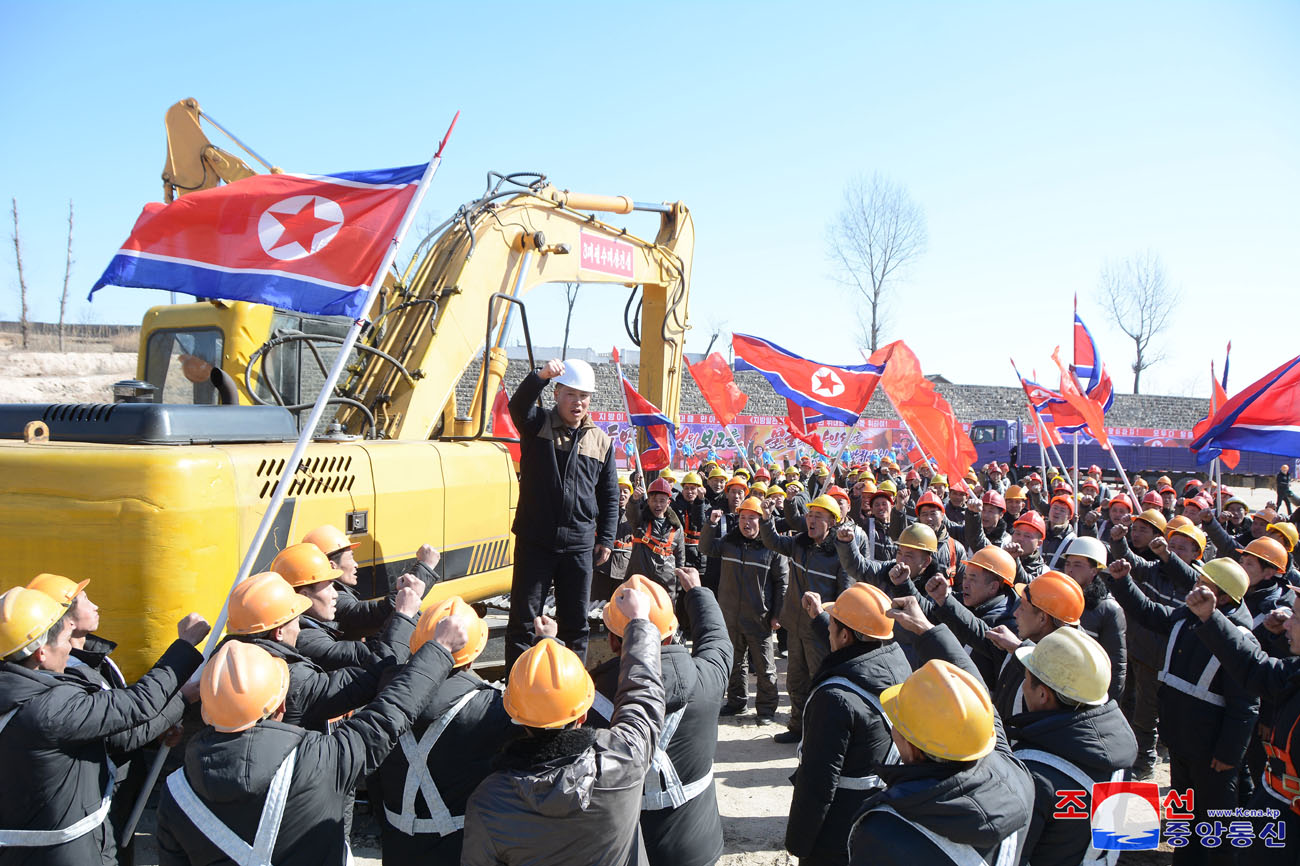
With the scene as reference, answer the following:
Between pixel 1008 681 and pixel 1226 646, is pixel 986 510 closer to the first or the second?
pixel 1226 646

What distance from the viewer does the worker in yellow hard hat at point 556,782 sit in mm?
2422

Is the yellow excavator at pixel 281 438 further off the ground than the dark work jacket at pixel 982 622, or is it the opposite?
the yellow excavator at pixel 281 438

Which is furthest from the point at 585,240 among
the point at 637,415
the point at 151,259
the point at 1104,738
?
the point at 1104,738

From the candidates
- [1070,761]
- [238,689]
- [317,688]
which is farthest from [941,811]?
[317,688]

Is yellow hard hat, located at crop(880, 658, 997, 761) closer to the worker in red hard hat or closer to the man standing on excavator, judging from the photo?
the man standing on excavator

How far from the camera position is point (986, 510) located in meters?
8.18

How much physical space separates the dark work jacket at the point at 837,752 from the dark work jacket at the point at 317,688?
1.63m

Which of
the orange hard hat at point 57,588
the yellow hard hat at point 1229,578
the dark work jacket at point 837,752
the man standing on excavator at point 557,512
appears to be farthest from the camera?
the man standing on excavator at point 557,512

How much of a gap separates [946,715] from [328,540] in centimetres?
297

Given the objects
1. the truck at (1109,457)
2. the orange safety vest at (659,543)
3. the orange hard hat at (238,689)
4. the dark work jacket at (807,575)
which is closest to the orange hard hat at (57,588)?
the orange hard hat at (238,689)

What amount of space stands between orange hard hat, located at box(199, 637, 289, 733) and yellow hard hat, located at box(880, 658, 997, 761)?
185cm

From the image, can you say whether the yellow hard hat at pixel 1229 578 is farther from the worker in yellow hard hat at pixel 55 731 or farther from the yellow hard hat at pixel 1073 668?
the worker in yellow hard hat at pixel 55 731

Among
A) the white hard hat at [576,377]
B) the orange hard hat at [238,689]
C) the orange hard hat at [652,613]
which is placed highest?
the white hard hat at [576,377]

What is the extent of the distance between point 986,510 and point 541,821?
6.69 metres
